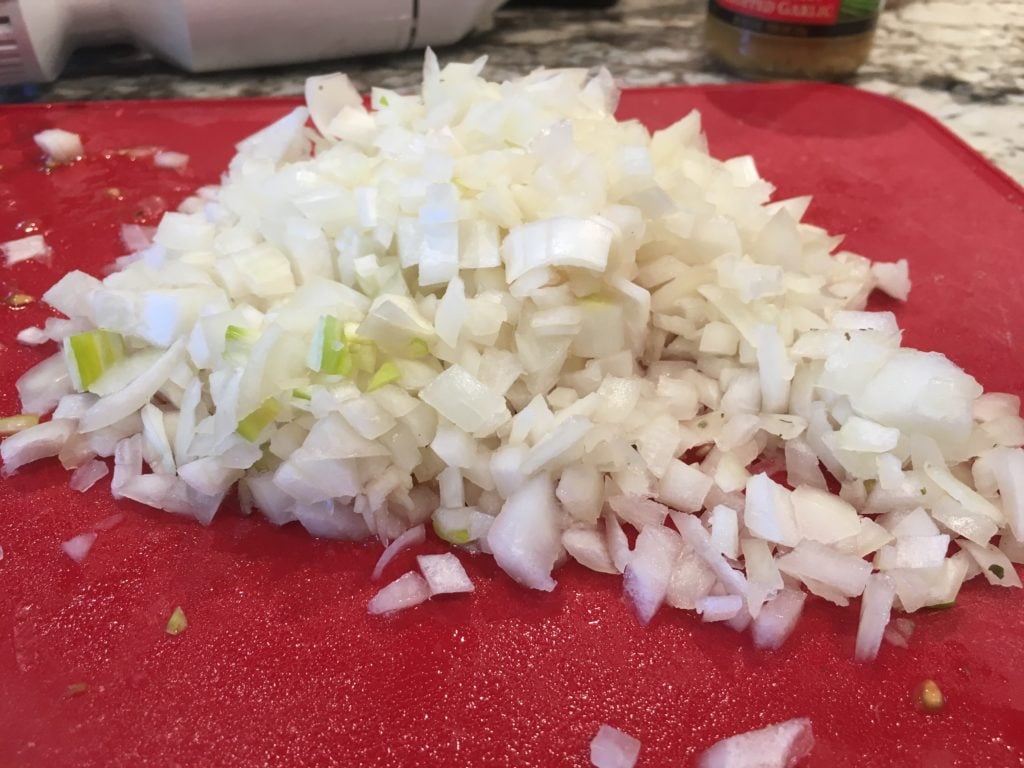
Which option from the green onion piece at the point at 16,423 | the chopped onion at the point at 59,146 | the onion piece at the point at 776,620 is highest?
the chopped onion at the point at 59,146

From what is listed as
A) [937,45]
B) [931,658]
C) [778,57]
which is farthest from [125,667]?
[937,45]

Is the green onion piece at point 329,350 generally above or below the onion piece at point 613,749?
above

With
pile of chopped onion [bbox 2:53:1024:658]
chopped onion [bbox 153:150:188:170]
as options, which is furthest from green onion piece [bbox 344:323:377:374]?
chopped onion [bbox 153:150:188:170]

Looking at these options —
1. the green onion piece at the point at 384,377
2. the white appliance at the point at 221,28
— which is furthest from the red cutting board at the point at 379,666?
the white appliance at the point at 221,28

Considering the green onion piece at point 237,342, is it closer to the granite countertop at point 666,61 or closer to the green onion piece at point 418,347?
the green onion piece at point 418,347

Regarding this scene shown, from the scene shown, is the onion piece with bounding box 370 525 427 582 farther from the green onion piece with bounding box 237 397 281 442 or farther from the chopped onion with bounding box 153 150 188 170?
the chopped onion with bounding box 153 150 188 170

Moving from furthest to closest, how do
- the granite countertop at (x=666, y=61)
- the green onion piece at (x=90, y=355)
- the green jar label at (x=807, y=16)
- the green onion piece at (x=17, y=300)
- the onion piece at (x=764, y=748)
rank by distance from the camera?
the granite countertop at (x=666, y=61)
the green jar label at (x=807, y=16)
the green onion piece at (x=17, y=300)
the green onion piece at (x=90, y=355)
the onion piece at (x=764, y=748)
